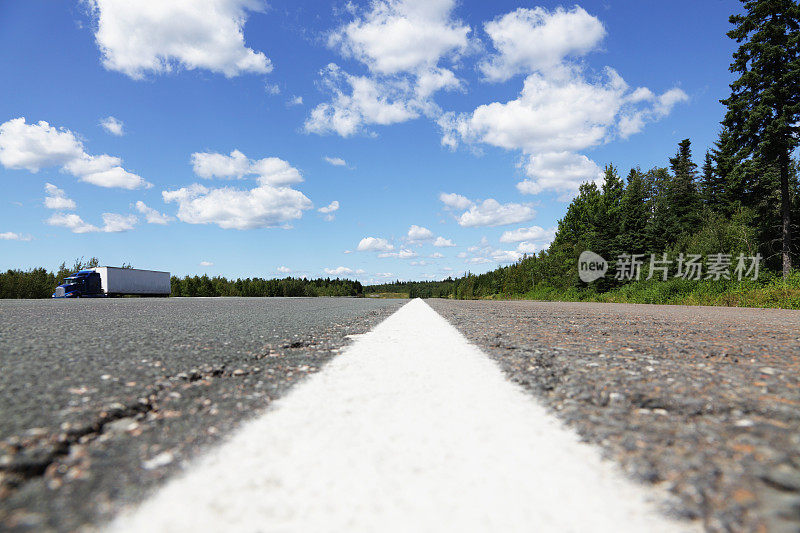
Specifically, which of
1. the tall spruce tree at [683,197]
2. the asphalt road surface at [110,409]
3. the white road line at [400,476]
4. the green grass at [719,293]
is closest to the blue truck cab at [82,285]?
the asphalt road surface at [110,409]

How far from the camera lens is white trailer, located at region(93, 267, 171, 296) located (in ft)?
107

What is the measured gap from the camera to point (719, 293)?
715 inches

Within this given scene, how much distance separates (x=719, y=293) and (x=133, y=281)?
42002mm

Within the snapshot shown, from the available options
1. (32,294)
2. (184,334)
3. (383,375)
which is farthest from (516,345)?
(32,294)

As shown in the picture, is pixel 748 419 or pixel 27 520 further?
pixel 748 419

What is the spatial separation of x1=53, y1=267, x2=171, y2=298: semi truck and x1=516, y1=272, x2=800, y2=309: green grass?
38.1 metres

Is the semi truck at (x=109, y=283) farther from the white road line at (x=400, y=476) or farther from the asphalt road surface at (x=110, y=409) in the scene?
the white road line at (x=400, y=476)

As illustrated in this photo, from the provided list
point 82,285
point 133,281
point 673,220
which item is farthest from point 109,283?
point 673,220

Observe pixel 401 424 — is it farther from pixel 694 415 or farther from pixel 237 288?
pixel 237 288

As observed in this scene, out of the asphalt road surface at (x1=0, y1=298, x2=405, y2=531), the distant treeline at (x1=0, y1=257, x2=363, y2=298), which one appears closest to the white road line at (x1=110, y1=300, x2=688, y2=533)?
the asphalt road surface at (x1=0, y1=298, x2=405, y2=531)

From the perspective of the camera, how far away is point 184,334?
410 centimetres

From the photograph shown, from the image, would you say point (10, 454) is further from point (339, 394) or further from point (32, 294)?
point (32, 294)

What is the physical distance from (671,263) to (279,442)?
29.7 m

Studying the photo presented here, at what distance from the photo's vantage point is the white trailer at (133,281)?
107ft
